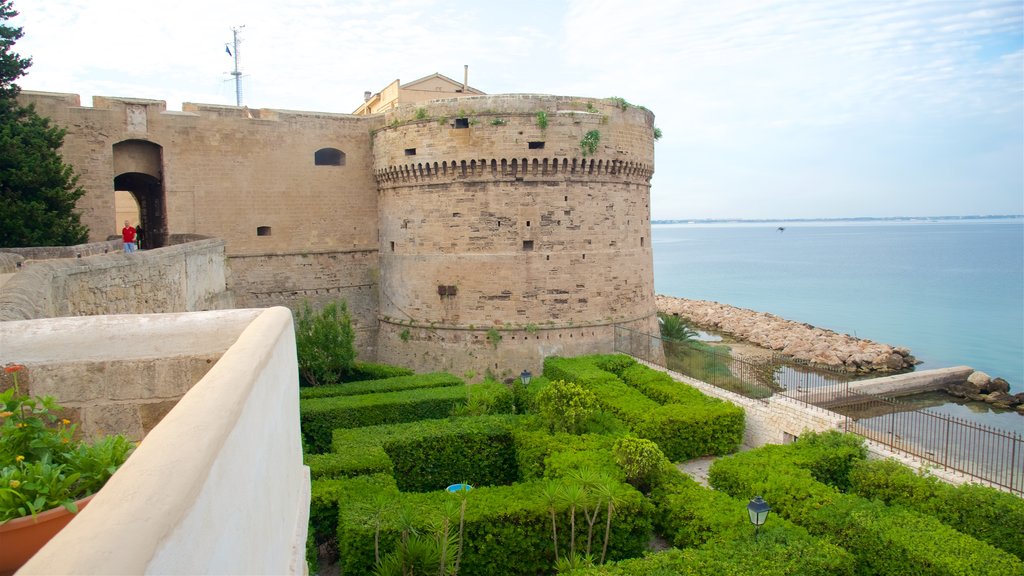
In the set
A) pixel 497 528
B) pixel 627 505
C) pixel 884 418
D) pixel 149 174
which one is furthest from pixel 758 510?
Result: pixel 149 174

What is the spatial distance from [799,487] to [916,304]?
6044 centimetres

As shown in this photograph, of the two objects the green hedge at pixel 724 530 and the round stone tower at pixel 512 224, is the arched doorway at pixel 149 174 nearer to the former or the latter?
the round stone tower at pixel 512 224

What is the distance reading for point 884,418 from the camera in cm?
1714

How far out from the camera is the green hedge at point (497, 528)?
9711 mm

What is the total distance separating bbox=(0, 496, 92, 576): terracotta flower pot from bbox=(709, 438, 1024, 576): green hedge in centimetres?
986

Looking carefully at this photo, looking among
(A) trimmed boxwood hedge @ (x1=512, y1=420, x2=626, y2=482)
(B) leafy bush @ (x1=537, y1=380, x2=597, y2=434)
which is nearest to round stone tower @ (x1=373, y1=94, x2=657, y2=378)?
(B) leafy bush @ (x1=537, y1=380, x2=597, y2=434)

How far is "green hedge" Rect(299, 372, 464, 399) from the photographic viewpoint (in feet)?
58.6

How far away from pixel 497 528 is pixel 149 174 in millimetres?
16531

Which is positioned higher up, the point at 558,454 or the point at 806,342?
the point at 558,454

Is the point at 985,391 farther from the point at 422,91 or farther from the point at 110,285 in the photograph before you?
the point at 110,285

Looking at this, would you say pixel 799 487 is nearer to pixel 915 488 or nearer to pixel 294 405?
pixel 915 488

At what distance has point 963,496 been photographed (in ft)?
32.1

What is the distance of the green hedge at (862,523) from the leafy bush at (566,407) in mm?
2903

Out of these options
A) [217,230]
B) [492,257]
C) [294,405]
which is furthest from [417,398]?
[294,405]
